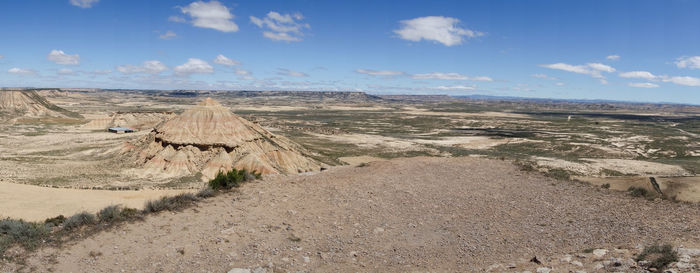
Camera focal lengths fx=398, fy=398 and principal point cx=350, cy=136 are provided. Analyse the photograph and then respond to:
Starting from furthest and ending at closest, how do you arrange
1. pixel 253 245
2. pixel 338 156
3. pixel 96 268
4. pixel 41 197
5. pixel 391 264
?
pixel 338 156 < pixel 41 197 < pixel 253 245 < pixel 391 264 < pixel 96 268

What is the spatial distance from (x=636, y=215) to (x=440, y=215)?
7354 mm

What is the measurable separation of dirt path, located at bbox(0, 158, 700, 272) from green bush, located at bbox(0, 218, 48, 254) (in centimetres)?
105

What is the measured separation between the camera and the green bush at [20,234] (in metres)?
11.6

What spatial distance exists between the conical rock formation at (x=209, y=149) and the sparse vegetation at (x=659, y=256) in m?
32.0

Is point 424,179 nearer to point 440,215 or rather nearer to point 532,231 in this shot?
point 440,215

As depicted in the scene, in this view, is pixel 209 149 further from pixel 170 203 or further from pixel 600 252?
pixel 600 252

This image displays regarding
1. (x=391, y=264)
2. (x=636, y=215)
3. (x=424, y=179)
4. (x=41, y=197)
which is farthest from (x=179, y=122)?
(x=636, y=215)

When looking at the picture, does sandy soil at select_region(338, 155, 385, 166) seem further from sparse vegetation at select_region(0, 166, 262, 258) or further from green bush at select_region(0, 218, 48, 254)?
green bush at select_region(0, 218, 48, 254)

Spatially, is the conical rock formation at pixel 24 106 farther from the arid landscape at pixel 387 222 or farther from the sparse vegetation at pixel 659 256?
the sparse vegetation at pixel 659 256

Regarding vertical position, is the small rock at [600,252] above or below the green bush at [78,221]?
above

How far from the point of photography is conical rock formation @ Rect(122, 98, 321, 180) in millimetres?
39281

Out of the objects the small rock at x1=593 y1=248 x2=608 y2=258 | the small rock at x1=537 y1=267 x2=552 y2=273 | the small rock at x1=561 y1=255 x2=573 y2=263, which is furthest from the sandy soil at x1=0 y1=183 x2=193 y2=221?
the small rock at x1=593 y1=248 x2=608 y2=258

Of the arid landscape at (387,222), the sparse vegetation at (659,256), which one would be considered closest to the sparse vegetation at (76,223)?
the arid landscape at (387,222)

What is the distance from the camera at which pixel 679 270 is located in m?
9.17
